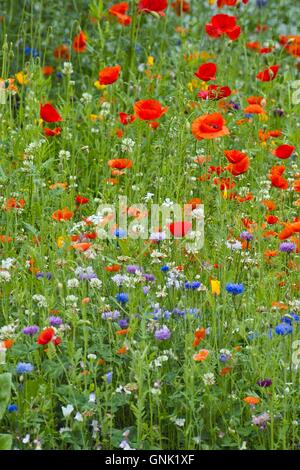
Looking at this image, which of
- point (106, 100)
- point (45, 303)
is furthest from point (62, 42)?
point (45, 303)

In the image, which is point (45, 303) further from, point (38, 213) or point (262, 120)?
point (262, 120)

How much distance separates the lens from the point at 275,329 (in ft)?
8.96

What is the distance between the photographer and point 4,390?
8.63ft

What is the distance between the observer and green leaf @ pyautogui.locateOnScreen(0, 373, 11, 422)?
8.59ft

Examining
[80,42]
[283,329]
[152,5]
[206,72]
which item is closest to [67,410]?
[283,329]

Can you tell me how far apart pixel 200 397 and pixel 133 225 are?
2.55 feet

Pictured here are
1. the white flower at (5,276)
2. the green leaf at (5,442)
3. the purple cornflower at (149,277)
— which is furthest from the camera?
the purple cornflower at (149,277)

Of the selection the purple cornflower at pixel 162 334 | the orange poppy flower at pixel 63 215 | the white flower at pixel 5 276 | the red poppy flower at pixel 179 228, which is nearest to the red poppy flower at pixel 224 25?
the orange poppy flower at pixel 63 215

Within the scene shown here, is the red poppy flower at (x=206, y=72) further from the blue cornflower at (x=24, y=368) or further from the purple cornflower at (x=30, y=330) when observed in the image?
the blue cornflower at (x=24, y=368)

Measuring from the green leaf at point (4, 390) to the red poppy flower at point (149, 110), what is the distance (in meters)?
1.21

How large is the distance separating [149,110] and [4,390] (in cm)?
126

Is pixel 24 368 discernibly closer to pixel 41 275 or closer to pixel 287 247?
pixel 41 275

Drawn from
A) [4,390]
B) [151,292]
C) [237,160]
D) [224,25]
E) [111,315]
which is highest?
[224,25]

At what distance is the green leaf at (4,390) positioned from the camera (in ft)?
8.59
